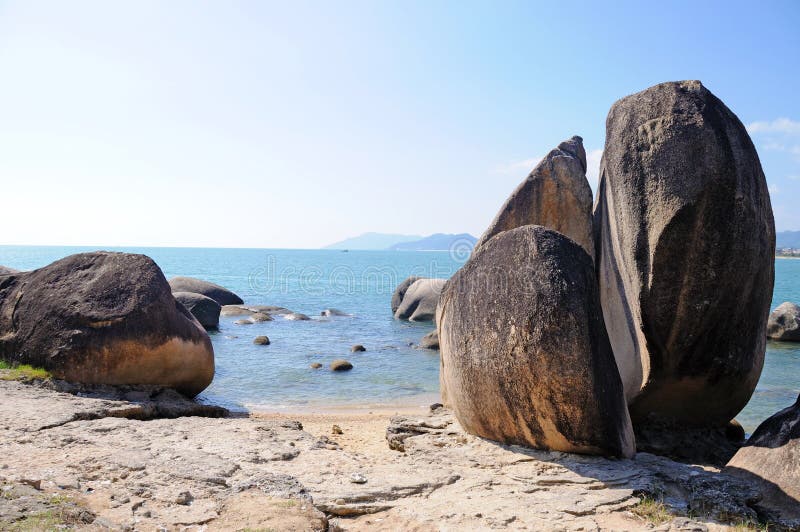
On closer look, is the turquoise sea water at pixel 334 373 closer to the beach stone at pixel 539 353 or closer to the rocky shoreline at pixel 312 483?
the rocky shoreline at pixel 312 483

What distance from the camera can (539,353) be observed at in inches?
230

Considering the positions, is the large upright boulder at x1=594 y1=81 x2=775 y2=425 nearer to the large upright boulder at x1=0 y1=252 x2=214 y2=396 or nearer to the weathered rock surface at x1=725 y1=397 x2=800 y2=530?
the weathered rock surface at x1=725 y1=397 x2=800 y2=530

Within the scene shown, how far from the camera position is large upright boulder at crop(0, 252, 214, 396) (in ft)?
29.9

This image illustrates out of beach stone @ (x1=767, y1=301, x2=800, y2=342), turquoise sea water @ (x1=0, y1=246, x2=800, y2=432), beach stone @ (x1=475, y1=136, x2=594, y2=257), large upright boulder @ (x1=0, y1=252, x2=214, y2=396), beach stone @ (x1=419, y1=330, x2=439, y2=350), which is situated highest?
beach stone @ (x1=475, y1=136, x2=594, y2=257)

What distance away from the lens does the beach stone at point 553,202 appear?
844 centimetres

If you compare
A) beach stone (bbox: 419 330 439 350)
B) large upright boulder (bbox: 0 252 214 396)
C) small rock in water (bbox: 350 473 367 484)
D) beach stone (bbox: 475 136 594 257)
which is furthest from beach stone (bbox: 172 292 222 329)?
small rock in water (bbox: 350 473 367 484)

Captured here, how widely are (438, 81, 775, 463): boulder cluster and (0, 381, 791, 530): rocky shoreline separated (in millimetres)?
503

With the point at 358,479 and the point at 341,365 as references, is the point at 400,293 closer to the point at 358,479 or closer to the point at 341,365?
the point at 341,365

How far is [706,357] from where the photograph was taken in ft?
23.2

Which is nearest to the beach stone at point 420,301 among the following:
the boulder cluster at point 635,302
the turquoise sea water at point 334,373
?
the turquoise sea water at point 334,373

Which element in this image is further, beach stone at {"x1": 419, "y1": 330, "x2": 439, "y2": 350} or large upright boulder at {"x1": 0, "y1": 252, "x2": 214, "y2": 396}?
beach stone at {"x1": 419, "y1": 330, "x2": 439, "y2": 350}

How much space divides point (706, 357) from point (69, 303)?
28.6 ft

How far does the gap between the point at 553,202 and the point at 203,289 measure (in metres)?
22.8

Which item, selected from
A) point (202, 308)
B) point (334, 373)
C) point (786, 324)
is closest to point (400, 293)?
point (202, 308)
